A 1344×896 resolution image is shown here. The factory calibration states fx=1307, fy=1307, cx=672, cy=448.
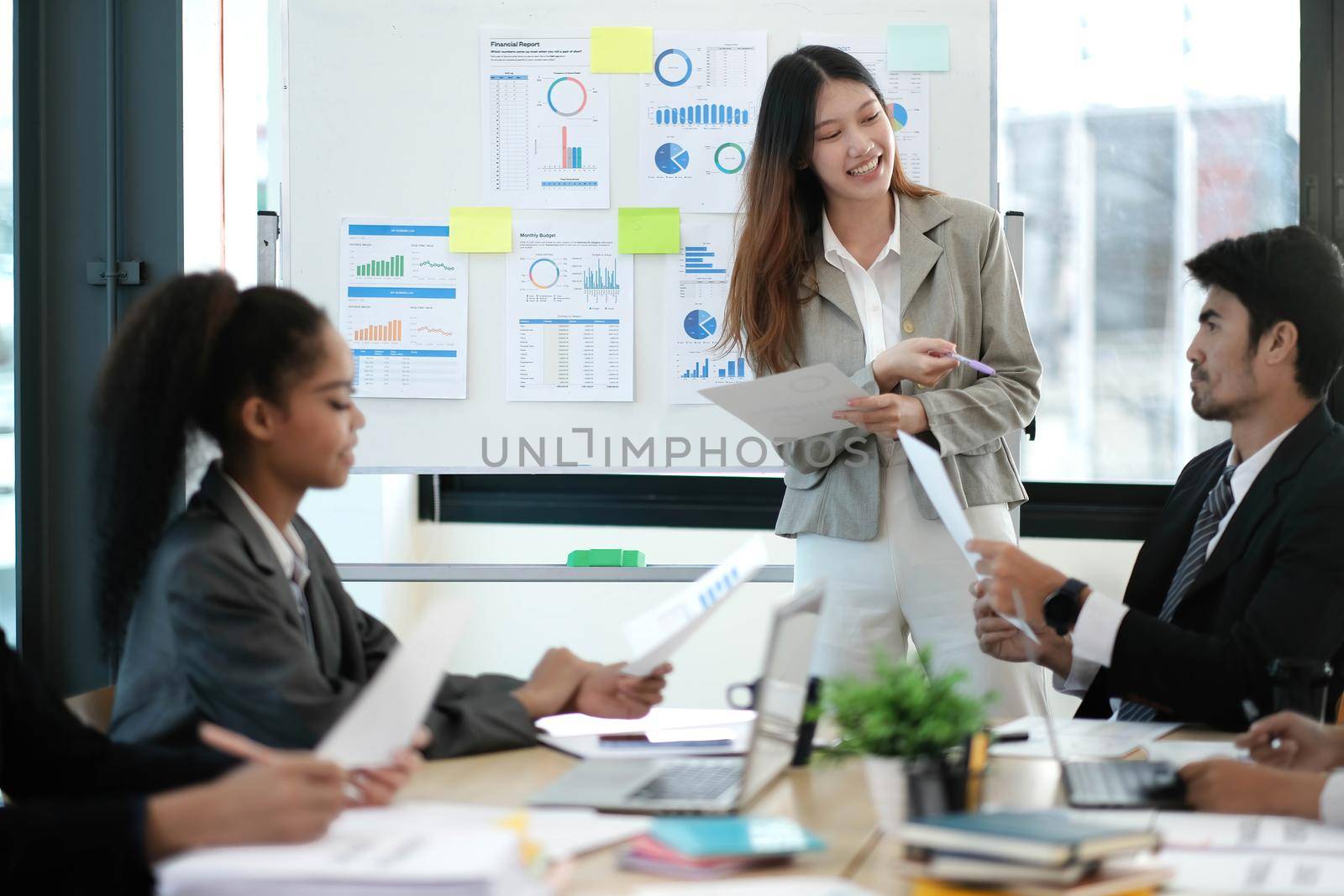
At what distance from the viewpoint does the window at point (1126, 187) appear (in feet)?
11.4

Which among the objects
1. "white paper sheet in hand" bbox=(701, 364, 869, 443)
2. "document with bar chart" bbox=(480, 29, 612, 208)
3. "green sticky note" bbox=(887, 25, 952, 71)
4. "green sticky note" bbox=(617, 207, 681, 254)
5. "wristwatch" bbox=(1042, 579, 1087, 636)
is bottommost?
"wristwatch" bbox=(1042, 579, 1087, 636)

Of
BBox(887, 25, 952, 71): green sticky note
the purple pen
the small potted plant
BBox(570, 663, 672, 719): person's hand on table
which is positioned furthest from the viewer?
BBox(887, 25, 952, 71): green sticky note

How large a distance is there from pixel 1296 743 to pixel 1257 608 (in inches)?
14.9

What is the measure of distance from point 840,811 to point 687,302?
6.03 ft

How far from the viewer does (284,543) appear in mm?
1625

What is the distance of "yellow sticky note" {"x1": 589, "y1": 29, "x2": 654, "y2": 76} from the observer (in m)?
3.06

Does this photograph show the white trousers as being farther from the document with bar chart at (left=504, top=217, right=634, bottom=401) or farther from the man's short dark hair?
the document with bar chart at (left=504, top=217, right=634, bottom=401)

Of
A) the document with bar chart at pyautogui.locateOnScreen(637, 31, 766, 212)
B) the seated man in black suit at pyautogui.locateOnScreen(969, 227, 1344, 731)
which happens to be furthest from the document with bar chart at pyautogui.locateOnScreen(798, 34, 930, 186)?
the seated man in black suit at pyautogui.locateOnScreen(969, 227, 1344, 731)

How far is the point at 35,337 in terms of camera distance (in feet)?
10.3

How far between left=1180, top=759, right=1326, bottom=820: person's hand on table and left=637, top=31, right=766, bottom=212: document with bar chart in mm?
1964

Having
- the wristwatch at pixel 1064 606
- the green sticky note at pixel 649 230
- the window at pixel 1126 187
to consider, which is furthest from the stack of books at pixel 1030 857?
the window at pixel 1126 187

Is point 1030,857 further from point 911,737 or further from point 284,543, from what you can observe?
point 284,543

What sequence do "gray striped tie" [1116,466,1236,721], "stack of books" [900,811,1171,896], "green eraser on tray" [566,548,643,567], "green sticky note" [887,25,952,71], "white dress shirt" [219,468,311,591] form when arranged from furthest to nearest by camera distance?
"green eraser on tray" [566,548,643,567] < "green sticky note" [887,25,952,71] < "gray striped tie" [1116,466,1236,721] < "white dress shirt" [219,468,311,591] < "stack of books" [900,811,1171,896]

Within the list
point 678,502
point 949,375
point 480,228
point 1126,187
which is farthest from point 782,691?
point 1126,187
